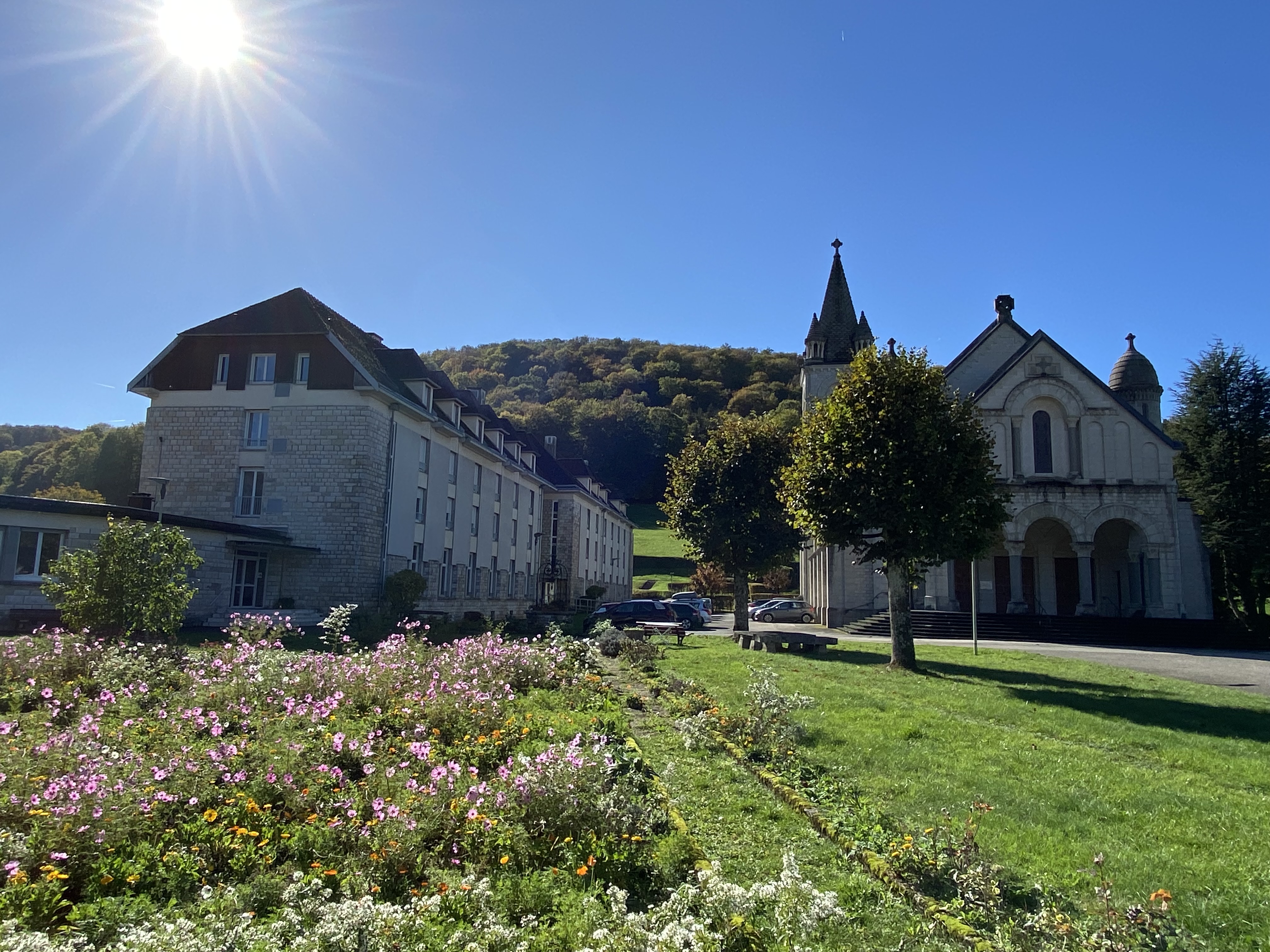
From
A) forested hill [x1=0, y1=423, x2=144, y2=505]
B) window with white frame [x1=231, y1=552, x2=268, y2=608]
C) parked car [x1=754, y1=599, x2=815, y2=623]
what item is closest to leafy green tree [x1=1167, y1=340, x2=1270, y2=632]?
parked car [x1=754, y1=599, x2=815, y2=623]

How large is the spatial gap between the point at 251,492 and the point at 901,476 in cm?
2374

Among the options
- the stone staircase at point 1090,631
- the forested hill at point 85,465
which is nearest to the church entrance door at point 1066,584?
the stone staircase at point 1090,631

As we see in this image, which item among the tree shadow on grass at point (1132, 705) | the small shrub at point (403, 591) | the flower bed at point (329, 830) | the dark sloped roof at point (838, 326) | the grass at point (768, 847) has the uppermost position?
the dark sloped roof at point (838, 326)

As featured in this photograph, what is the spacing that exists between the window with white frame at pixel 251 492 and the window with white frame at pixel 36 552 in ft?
26.5

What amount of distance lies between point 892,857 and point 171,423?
33252mm

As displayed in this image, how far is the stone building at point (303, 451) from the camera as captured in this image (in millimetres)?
29156

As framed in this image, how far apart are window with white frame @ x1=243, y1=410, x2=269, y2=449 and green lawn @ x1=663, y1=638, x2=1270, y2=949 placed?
2097 cm

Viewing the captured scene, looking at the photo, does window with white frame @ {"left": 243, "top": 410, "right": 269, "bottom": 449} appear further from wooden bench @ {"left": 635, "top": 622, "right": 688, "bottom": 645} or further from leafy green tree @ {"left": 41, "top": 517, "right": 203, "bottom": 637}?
leafy green tree @ {"left": 41, "top": 517, "right": 203, "bottom": 637}

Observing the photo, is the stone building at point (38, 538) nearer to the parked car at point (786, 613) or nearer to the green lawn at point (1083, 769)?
the green lawn at point (1083, 769)

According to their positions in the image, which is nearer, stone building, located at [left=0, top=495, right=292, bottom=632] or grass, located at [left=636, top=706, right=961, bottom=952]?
grass, located at [left=636, top=706, right=961, bottom=952]

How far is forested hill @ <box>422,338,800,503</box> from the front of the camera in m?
109

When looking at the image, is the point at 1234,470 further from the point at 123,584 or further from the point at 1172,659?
the point at 123,584

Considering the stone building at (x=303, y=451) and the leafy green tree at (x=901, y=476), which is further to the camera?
the stone building at (x=303, y=451)

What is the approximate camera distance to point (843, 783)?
7.77 meters
